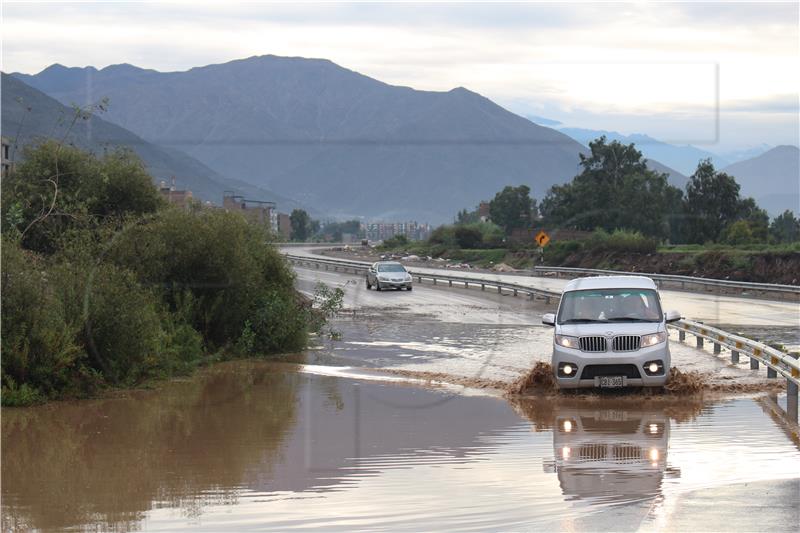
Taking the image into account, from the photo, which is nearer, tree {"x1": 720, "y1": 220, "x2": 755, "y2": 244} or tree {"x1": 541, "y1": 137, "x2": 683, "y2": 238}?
tree {"x1": 720, "y1": 220, "x2": 755, "y2": 244}

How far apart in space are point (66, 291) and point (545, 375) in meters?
8.15

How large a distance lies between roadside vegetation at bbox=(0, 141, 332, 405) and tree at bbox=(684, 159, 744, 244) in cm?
8896

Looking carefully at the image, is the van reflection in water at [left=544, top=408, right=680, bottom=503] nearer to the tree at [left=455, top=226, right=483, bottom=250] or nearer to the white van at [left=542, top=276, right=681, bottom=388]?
the white van at [left=542, top=276, right=681, bottom=388]

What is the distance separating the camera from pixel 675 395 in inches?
682

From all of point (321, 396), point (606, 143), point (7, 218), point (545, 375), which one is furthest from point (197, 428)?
→ point (606, 143)

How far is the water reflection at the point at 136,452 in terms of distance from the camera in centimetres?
1014

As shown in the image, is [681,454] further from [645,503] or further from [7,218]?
[7,218]

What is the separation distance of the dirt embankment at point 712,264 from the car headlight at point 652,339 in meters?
44.5

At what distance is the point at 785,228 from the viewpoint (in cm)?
15950

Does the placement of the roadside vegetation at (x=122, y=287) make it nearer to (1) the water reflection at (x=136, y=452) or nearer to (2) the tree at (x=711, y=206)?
(1) the water reflection at (x=136, y=452)

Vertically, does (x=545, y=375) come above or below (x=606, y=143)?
below

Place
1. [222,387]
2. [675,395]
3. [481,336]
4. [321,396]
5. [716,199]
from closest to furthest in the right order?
[675,395] → [321,396] → [222,387] → [481,336] → [716,199]

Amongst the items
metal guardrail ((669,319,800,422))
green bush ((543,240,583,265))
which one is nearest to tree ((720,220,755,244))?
green bush ((543,240,583,265))

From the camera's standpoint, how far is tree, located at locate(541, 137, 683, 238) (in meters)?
120
